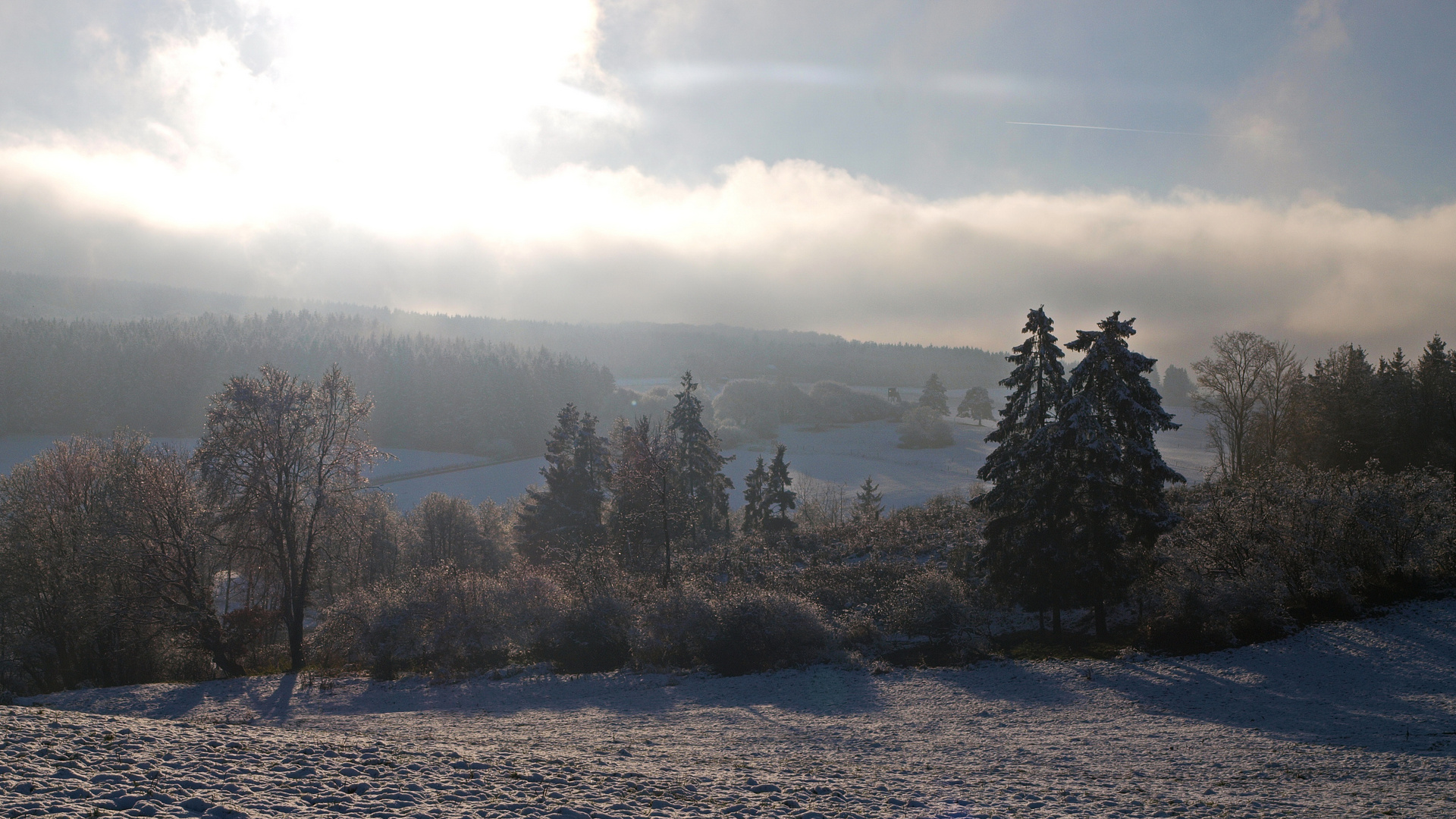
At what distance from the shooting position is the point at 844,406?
126 meters

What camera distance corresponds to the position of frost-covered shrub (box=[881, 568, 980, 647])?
75.4 feet

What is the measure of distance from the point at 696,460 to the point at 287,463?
25.2 m

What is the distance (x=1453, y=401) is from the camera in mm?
38219

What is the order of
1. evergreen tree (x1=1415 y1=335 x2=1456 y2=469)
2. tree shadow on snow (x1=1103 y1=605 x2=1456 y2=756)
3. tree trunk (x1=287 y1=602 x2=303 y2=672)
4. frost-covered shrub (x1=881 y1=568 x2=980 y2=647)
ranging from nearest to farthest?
1. tree shadow on snow (x1=1103 y1=605 x2=1456 y2=756)
2. tree trunk (x1=287 y1=602 x2=303 y2=672)
3. frost-covered shrub (x1=881 y1=568 x2=980 y2=647)
4. evergreen tree (x1=1415 y1=335 x2=1456 y2=469)

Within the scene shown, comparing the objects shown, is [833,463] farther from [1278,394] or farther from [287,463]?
[287,463]

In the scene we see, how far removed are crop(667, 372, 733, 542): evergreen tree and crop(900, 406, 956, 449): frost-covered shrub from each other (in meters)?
64.0

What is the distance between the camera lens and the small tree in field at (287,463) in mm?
22172

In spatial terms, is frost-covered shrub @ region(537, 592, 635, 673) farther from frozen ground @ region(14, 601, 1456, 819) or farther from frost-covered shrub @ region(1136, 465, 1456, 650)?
frost-covered shrub @ region(1136, 465, 1456, 650)

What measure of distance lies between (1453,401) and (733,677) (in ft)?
150

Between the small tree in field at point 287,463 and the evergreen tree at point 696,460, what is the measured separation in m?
20.5

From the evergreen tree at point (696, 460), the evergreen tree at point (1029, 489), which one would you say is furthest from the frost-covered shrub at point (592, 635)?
the evergreen tree at point (696, 460)

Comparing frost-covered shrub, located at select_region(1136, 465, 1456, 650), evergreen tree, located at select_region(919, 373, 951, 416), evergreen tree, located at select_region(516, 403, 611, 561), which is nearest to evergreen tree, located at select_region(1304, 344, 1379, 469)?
frost-covered shrub, located at select_region(1136, 465, 1456, 650)

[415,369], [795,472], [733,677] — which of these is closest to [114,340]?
[415,369]

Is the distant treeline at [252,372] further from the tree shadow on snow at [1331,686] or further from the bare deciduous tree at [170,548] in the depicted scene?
the tree shadow on snow at [1331,686]
